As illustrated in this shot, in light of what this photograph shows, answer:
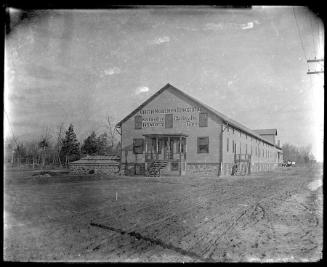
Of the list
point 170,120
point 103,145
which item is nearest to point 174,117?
point 170,120

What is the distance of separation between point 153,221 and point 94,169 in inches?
149

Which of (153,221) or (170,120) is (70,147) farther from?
(153,221)

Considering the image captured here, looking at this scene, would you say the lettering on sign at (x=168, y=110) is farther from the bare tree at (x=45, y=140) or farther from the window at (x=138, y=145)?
the bare tree at (x=45, y=140)

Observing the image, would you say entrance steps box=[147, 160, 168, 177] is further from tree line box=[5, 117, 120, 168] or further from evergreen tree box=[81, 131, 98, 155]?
evergreen tree box=[81, 131, 98, 155]

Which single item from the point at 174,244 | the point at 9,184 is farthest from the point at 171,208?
the point at 9,184

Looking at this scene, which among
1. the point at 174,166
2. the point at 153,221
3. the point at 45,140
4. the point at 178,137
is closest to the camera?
the point at 153,221

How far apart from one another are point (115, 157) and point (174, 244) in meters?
5.37

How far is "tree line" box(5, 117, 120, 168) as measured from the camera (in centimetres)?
860

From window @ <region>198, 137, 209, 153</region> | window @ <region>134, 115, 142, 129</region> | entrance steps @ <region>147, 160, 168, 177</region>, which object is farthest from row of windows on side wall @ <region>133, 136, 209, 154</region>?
entrance steps @ <region>147, 160, 168, 177</region>

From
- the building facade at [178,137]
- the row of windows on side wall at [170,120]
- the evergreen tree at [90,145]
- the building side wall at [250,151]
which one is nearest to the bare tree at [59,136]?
the evergreen tree at [90,145]

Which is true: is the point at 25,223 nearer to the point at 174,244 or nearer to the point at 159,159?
the point at 174,244

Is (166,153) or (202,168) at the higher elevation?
(166,153)

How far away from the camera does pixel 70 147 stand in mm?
9438

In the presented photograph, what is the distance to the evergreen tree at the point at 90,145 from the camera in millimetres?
9536
